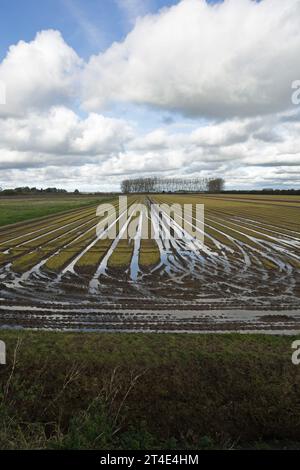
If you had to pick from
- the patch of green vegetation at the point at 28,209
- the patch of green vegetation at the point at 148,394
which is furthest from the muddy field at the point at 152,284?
the patch of green vegetation at the point at 28,209

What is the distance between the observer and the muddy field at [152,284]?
1127 centimetres

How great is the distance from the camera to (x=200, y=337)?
377 inches

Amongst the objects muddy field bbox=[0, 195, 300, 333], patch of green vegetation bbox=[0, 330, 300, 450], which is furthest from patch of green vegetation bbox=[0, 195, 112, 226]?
patch of green vegetation bbox=[0, 330, 300, 450]

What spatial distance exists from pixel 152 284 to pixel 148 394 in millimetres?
7890

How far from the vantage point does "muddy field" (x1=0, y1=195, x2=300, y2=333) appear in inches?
444

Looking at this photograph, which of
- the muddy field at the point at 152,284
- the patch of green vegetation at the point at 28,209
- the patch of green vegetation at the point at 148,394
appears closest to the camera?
the patch of green vegetation at the point at 148,394

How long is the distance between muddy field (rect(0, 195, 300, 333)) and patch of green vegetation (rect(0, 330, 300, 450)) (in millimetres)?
1923

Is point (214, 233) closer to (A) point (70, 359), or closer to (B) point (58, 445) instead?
(A) point (70, 359)

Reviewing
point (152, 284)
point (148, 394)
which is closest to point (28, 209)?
point (152, 284)

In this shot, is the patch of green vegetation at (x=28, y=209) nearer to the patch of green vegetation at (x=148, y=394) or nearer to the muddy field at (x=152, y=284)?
the muddy field at (x=152, y=284)

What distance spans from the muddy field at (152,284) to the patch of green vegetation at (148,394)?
6.31 feet

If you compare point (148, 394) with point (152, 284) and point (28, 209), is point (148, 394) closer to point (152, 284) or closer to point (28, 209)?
point (152, 284)
